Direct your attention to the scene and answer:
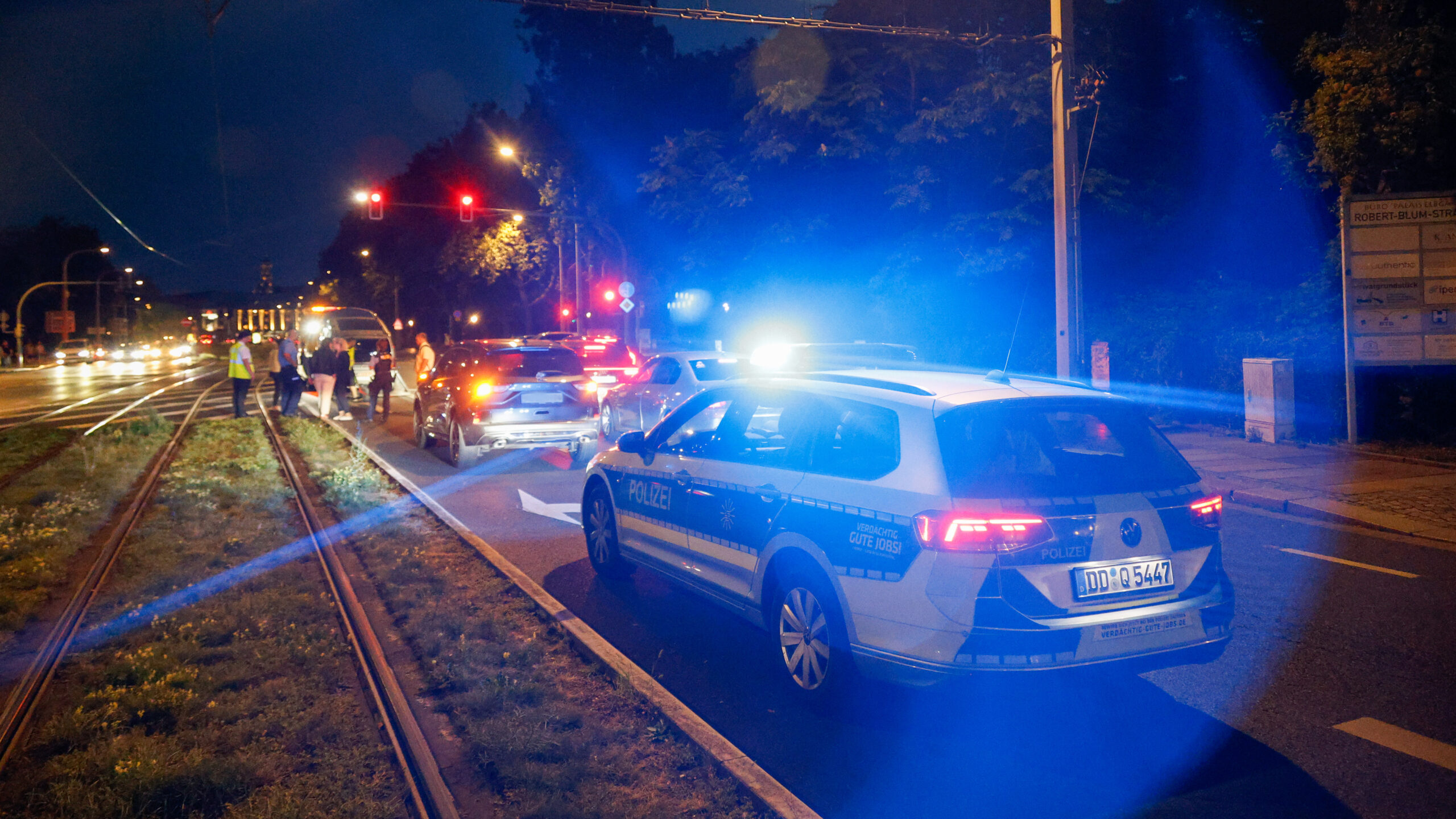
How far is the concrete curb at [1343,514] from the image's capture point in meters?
8.95

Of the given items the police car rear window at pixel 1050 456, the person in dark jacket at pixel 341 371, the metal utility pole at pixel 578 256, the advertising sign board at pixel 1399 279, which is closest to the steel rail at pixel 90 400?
the person in dark jacket at pixel 341 371

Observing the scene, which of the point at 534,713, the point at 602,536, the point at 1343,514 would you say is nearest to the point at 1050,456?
the point at 534,713

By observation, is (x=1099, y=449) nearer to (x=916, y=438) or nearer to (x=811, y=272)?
(x=916, y=438)

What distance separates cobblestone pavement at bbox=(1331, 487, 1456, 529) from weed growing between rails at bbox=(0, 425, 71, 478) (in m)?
15.6

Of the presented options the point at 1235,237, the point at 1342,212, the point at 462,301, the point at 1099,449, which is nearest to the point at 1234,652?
the point at 1099,449

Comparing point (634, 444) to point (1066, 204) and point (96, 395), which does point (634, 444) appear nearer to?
point (1066, 204)

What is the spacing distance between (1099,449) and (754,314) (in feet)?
81.0

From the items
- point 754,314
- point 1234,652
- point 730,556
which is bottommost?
point 1234,652

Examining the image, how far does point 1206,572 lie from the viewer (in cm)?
445

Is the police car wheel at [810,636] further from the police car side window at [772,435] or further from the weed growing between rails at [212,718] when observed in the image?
the weed growing between rails at [212,718]

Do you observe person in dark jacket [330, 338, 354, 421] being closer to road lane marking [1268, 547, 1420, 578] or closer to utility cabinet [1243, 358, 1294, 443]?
utility cabinet [1243, 358, 1294, 443]

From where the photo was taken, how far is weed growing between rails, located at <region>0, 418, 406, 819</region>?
3898mm

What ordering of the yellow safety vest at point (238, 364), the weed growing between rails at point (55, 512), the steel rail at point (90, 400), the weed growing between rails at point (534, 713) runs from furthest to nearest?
the steel rail at point (90, 400) < the yellow safety vest at point (238, 364) < the weed growing between rails at point (55, 512) < the weed growing between rails at point (534, 713)

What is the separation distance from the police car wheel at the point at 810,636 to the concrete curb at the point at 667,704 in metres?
0.54
